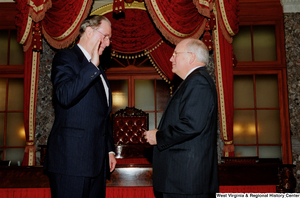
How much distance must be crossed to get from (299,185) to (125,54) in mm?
3671

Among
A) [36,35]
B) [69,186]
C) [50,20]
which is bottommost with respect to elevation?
[69,186]

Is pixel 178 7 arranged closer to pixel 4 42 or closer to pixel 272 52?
pixel 272 52

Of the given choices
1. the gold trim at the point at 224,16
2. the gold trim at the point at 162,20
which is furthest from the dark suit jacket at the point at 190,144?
the gold trim at the point at 224,16

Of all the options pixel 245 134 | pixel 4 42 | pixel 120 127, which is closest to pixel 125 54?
pixel 120 127

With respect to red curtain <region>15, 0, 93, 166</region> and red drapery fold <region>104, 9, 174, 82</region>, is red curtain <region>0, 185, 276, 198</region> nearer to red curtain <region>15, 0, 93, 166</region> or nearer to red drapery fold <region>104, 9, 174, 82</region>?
red curtain <region>15, 0, 93, 166</region>

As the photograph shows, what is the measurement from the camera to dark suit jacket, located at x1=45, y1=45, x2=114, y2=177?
1309mm

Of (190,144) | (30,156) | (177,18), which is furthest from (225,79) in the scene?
(30,156)

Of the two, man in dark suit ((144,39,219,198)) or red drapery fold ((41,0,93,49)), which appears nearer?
man in dark suit ((144,39,219,198))

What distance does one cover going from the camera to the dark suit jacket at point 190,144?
1466mm

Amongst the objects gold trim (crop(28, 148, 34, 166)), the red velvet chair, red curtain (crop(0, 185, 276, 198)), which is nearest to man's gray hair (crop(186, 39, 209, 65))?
red curtain (crop(0, 185, 276, 198))

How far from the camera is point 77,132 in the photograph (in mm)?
A: 1365

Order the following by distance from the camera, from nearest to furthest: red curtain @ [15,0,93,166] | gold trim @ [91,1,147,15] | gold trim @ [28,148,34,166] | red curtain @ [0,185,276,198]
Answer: red curtain @ [0,185,276,198] < red curtain @ [15,0,93,166] < gold trim @ [28,148,34,166] < gold trim @ [91,1,147,15]

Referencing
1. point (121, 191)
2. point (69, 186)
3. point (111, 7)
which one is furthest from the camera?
point (111, 7)

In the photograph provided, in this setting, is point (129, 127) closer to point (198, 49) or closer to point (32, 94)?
point (32, 94)
